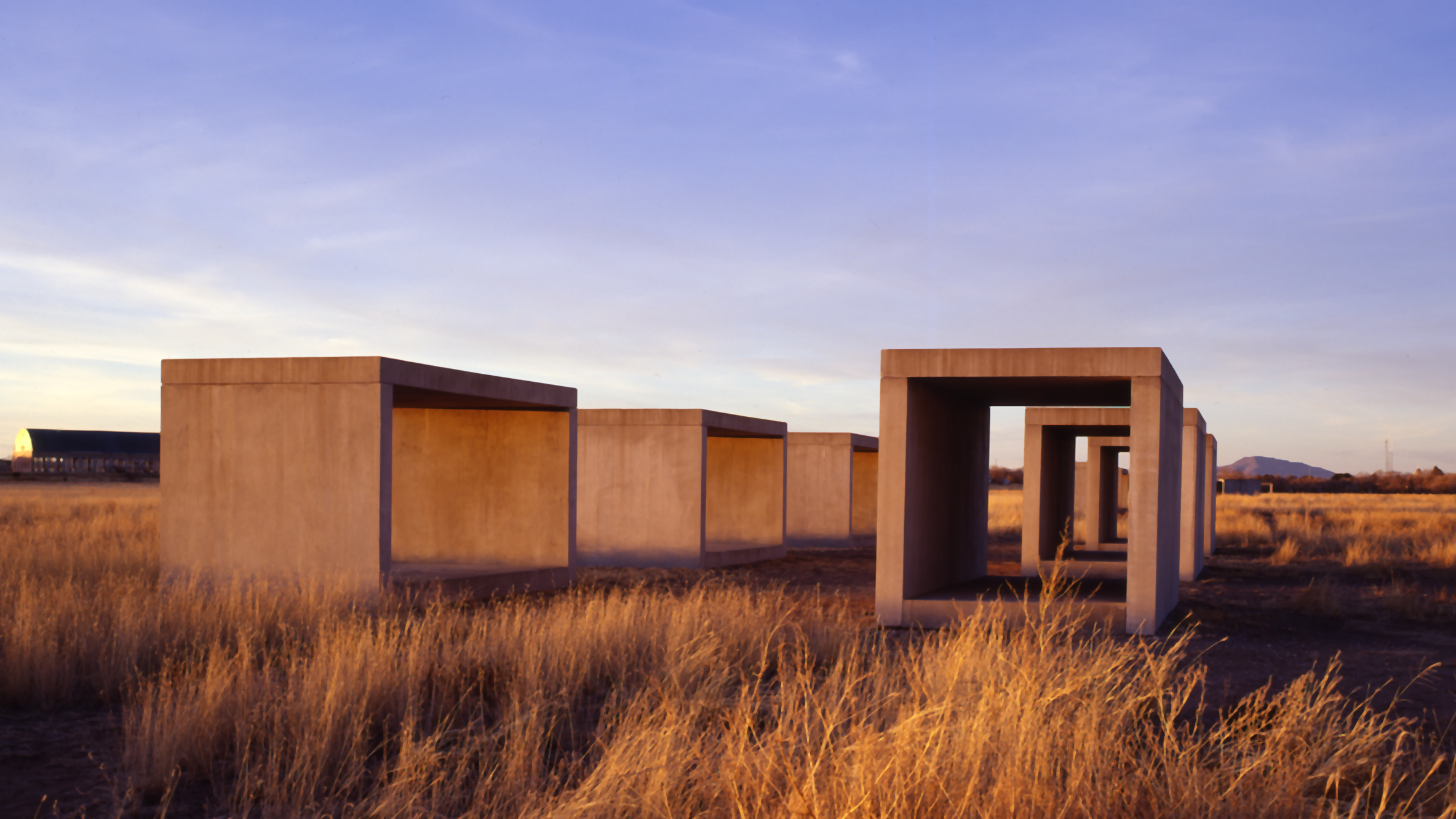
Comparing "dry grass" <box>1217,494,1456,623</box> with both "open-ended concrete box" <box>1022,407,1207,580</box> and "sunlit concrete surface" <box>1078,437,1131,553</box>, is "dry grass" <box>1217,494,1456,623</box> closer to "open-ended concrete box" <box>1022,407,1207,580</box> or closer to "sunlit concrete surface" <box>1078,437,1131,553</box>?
"open-ended concrete box" <box>1022,407,1207,580</box>

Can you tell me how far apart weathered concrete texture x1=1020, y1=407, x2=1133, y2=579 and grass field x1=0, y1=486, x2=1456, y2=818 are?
7186mm

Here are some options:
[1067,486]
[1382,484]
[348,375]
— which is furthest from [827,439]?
[1382,484]

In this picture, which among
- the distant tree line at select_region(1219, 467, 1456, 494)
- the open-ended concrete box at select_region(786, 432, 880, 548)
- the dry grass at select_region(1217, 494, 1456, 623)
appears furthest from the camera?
the distant tree line at select_region(1219, 467, 1456, 494)

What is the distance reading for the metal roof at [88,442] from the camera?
59719 millimetres

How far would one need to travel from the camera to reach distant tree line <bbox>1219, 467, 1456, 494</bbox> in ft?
255

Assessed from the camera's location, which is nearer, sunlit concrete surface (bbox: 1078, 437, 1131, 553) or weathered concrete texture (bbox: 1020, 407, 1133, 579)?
weathered concrete texture (bbox: 1020, 407, 1133, 579)

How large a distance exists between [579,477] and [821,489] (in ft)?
25.6

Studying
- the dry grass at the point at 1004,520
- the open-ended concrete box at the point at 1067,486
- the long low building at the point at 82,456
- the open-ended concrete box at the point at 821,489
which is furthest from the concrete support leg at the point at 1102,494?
the long low building at the point at 82,456

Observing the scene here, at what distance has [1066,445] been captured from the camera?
20.8m

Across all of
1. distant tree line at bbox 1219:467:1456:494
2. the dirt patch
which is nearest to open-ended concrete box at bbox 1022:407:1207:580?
the dirt patch

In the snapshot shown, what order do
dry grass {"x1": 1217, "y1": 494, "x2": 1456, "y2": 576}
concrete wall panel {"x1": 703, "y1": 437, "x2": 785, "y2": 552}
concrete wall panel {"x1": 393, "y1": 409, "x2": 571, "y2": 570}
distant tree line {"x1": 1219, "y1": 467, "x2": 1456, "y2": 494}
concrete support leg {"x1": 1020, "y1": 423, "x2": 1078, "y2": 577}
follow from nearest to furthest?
concrete wall panel {"x1": 393, "y1": 409, "x2": 571, "y2": 570}, concrete support leg {"x1": 1020, "y1": 423, "x2": 1078, "y2": 577}, dry grass {"x1": 1217, "y1": 494, "x2": 1456, "y2": 576}, concrete wall panel {"x1": 703, "y1": 437, "x2": 785, "y2": 552}, distant tree line {"x1": 1219, "y1": 467, "x2": 1456, "y2": 494}

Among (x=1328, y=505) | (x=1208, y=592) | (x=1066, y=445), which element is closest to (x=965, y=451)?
(x=1208, y=592)

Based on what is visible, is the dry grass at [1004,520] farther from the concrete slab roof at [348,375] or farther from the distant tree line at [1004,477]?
the distant tree line at [1004,477]

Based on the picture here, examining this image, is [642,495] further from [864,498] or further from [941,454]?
[864,498]
